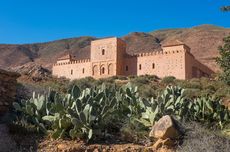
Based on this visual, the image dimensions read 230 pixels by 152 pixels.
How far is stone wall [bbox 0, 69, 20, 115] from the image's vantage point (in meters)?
7.45

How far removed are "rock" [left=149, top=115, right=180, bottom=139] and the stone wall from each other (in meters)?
3.70

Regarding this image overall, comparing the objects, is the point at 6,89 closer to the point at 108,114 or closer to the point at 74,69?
the point at 108,114

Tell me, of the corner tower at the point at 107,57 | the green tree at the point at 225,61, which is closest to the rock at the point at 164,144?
the green tree at the point at 225,61

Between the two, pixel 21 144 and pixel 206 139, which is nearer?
pixel 206 139

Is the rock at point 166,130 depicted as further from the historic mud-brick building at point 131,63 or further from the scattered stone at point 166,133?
the historic mud-brick building at point 131,63

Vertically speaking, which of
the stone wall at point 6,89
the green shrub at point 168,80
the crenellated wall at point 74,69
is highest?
the crenellated wall at point 74,69

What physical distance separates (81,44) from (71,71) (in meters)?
51.6

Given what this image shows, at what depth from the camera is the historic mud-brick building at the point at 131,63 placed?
35750 millimetres

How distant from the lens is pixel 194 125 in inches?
245

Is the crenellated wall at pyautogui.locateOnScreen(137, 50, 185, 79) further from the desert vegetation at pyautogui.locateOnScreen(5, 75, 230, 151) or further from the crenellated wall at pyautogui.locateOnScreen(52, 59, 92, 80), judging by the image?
the desert vegetation at pyautogui.locateOnScreen(5, 75, 230, 151)

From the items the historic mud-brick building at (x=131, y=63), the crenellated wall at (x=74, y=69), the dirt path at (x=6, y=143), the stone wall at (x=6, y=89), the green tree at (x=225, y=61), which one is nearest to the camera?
the dirt path at (x=6, y=143)

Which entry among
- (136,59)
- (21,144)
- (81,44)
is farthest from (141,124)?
(81,44)

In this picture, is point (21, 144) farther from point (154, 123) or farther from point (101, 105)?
point (154, 123)

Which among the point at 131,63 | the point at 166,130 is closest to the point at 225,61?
the point at 166,130
